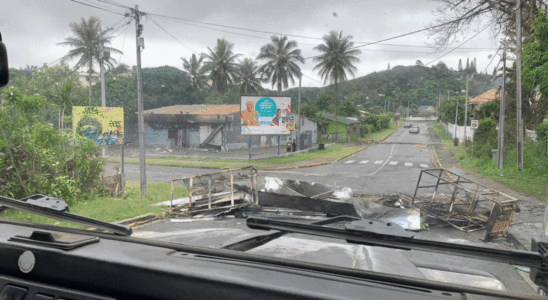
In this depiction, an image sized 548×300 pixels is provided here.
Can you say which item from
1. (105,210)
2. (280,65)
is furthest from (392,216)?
(280,65)

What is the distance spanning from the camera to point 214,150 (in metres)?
16.9

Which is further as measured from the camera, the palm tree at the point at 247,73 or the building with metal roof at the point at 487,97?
the building with metal roof at the point at 487,97

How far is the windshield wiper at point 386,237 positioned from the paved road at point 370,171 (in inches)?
278

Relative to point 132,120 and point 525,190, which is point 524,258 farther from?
point 132,120

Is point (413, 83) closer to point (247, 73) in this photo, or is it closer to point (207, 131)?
point (247, 73)

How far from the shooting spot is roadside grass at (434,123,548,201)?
14.3 feet

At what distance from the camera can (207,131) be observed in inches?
711

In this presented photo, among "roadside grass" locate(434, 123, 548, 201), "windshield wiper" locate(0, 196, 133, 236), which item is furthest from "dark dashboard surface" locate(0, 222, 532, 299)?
"roadside grass" locate(434, 123, 548, 201)

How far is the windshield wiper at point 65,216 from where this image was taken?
142 cm

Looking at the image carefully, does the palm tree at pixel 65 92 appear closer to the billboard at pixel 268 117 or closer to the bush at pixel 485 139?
the bush at pixel 485 139

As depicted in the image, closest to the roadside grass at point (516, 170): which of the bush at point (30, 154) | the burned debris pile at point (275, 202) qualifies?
the burned debris pile at point (275, 202)

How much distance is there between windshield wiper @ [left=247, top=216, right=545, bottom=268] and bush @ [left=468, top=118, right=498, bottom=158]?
1107 centimetres

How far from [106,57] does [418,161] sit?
16289 mm

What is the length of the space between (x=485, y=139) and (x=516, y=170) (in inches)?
271
